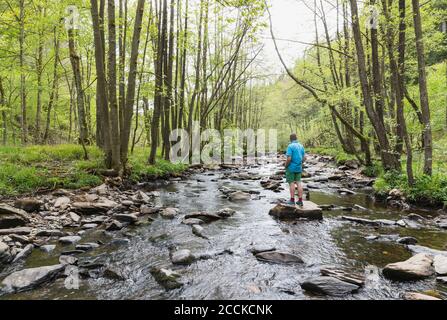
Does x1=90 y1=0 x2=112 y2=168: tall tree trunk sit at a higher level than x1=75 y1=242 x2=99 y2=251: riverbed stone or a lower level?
higher

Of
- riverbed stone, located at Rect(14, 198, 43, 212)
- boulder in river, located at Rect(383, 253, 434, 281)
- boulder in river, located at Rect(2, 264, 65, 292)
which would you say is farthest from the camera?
riverbed stone, located at Rect(14, 198, 43, 212)

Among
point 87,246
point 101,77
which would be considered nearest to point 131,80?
point 101,77

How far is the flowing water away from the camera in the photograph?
177 inches

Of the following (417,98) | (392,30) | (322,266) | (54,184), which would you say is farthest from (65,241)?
(417,98)

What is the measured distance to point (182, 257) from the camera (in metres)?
5.59

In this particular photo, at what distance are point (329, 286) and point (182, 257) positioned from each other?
2.60 metres

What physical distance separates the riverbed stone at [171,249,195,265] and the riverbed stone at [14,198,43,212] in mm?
4496

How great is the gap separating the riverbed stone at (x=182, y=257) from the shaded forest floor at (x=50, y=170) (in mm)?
→ 5841

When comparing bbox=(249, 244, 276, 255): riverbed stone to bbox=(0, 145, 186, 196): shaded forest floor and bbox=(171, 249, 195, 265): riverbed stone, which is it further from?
bbox=(0, 145, 186, 196): shaded forest floor

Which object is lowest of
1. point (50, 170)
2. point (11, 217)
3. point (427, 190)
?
point (11, 217)

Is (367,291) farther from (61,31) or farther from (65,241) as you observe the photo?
(61,31)

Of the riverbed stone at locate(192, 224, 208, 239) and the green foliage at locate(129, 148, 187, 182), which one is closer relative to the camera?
the riverbed stone at locate(192, 224, 208, 239)

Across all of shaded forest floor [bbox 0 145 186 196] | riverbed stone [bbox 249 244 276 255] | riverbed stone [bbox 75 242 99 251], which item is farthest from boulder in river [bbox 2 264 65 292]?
shaded forest floor [bbox 0 145 186 196]

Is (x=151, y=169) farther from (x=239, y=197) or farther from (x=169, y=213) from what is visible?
(x=169, y=213)
